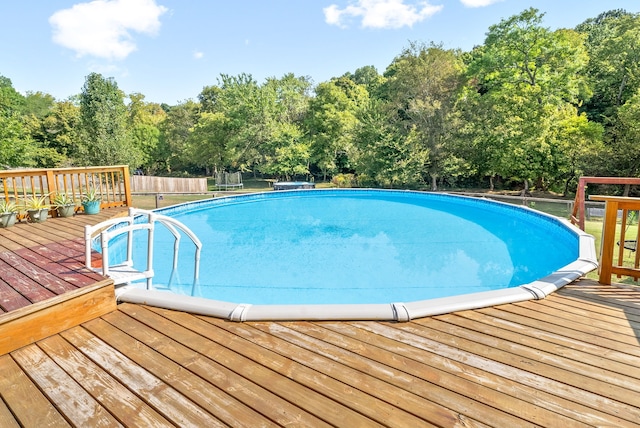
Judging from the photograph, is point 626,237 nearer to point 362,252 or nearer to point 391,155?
point 362,252

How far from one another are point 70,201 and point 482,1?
20.2 meters

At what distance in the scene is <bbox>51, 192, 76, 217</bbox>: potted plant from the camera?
5746 millimetres

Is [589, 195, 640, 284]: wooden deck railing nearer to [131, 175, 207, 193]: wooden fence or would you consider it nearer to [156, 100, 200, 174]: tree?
[131, 175, 207, 193]: wooden fence

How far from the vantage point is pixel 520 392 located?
1.68m

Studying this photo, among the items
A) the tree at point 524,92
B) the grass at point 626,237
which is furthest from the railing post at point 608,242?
the tree at point 524,92

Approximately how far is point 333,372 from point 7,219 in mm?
5661

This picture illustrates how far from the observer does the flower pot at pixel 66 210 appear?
575 cm

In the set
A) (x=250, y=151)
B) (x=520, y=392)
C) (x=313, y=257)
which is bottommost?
(x=313, y=257)

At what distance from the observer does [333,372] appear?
72.4 inches

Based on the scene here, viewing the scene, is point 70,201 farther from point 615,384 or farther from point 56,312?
point 615,384

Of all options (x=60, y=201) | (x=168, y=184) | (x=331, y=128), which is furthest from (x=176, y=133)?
(x=60, y=201)

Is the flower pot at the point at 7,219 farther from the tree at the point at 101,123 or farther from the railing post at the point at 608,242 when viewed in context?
the tree at the point at 101,123

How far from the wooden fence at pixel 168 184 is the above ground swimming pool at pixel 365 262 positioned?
952 centimetres

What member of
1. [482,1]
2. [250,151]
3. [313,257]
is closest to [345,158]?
[250,151]
